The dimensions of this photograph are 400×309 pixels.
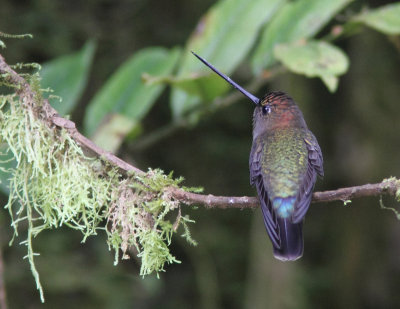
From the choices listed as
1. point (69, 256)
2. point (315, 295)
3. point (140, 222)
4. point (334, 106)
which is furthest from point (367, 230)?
point (140, 222)

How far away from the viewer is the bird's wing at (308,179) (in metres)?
1.76

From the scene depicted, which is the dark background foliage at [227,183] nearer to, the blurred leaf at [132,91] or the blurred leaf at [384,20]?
the blurred leaf at [132,91]

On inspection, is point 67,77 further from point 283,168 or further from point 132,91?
point 283,168

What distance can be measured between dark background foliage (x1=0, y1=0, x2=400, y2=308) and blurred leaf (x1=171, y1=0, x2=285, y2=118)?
94cm

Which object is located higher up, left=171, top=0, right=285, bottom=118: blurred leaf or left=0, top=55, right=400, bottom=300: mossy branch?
left=171, top=0, right=285, bottom=118: blurred leaf

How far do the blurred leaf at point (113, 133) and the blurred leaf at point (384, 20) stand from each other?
105cm

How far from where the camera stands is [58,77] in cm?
251

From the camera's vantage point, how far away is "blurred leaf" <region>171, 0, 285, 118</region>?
2.52 meters

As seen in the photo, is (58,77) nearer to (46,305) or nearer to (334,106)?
(46,305)

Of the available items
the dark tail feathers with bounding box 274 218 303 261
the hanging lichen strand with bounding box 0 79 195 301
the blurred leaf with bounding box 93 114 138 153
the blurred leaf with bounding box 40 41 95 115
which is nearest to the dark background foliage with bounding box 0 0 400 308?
the blurred leaf with bounding box 40 41 95 115

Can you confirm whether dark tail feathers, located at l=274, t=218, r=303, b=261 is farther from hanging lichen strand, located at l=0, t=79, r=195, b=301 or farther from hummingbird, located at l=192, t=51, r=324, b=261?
hanging lichen strand, located at l=0, t=79, r=195, b=301

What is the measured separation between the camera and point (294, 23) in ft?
8.40

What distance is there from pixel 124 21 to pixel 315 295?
2.42 meters

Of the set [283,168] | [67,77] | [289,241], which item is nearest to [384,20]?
[283,168]
